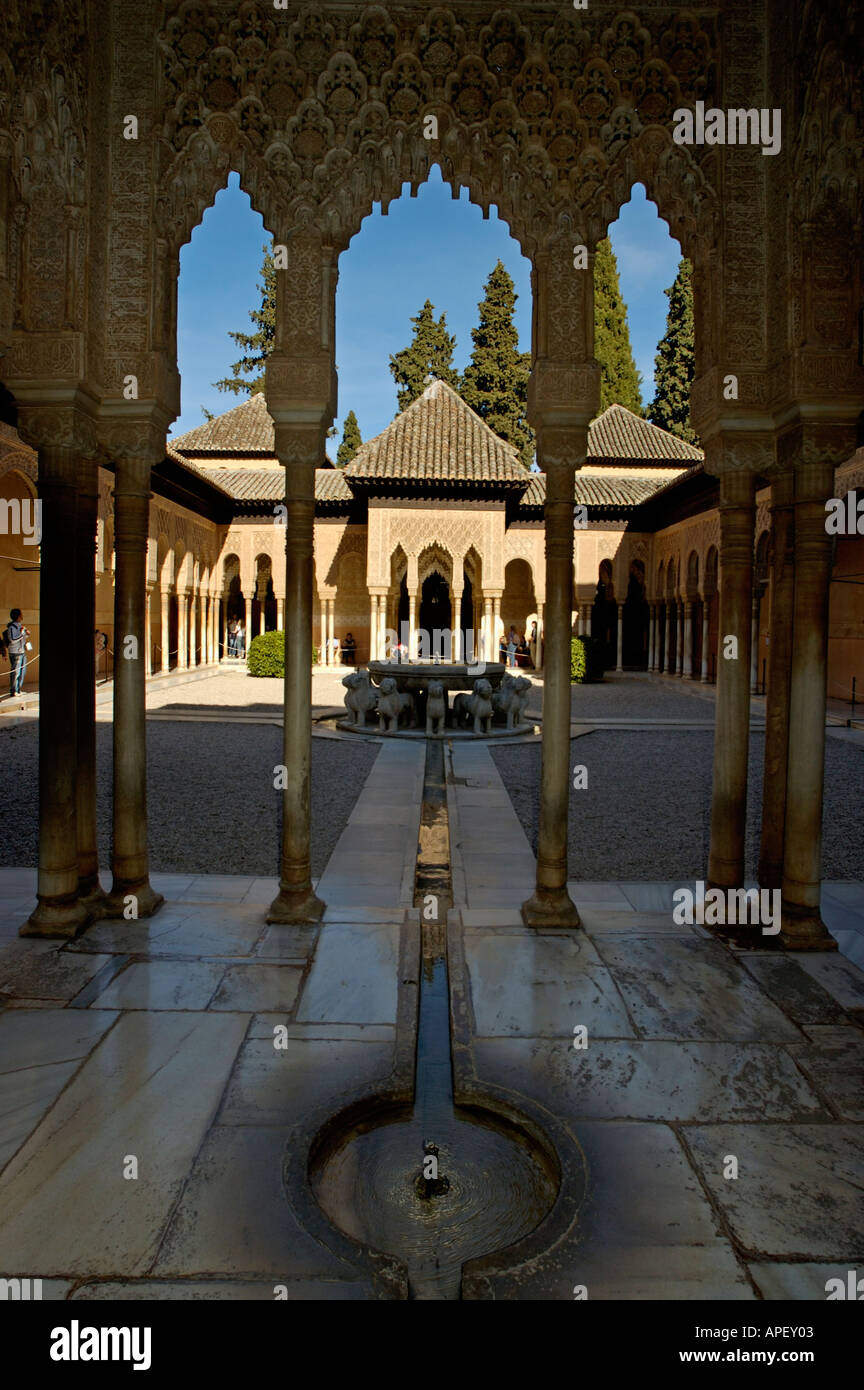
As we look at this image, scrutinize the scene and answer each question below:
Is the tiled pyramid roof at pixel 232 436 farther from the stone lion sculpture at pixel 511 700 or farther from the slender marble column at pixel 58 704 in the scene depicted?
the slender marble column at pixel 58 704

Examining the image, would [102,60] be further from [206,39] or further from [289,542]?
[289,542]

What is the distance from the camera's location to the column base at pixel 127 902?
4727 mm

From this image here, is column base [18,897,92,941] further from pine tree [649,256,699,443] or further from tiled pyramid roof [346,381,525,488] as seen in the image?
pine tree [649,256,699,443]

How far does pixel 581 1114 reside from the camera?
2.86 meters

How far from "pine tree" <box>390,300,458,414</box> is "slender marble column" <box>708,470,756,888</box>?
123 feet

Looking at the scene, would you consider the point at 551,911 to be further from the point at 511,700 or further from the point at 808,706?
the point at 511,700

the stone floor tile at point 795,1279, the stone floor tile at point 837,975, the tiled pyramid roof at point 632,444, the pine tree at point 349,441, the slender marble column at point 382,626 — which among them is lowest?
the stone floor tile at point 795,1279

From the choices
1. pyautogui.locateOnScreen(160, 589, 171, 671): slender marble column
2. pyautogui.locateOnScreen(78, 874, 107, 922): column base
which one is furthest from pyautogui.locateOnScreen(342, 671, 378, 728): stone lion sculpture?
pyautogui.locateOnScreen(160, 589, 171, 671): slender marble column

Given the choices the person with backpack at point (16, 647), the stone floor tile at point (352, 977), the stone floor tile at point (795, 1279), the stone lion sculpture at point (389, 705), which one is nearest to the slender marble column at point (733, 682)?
the stone floor tile at point (352, 977)

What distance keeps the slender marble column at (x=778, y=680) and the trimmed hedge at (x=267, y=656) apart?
2036cm

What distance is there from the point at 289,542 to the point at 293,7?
2.83 m

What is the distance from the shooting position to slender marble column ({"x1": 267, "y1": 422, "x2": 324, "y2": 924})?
15.6ft

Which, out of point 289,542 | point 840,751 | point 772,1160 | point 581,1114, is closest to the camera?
point 772,1160
